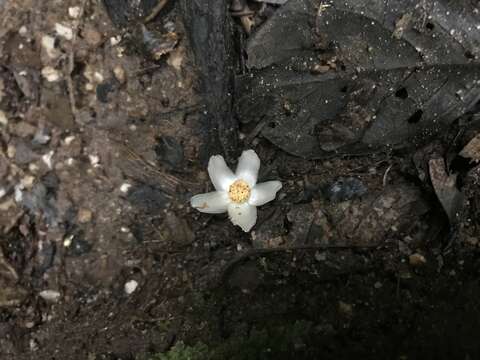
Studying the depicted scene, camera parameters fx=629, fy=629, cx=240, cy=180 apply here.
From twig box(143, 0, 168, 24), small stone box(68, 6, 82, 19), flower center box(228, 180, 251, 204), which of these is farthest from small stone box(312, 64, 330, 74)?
small stone box(68, 6, 82, 19)

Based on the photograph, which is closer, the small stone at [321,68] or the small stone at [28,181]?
the small stone at [321,68]

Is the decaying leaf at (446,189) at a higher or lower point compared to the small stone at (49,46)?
lower

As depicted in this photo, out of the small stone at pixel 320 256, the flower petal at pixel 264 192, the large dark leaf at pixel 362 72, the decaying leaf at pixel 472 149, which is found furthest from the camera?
the small stone at pixel 320 256

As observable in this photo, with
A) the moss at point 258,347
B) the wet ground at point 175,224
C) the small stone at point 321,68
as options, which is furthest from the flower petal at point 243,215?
the small stone at point 321,68

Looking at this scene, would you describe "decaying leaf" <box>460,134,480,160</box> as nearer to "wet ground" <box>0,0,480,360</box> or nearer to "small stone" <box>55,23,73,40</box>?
"wet ground" <box>0,0,480,360</box>

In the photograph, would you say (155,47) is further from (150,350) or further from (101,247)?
(150,350)

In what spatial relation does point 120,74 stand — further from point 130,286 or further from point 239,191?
point 130,286

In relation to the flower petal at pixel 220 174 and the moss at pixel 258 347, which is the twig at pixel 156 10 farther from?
the moss at pixel 258 347
